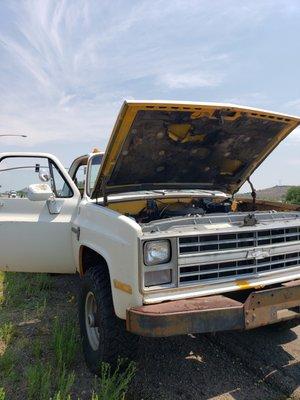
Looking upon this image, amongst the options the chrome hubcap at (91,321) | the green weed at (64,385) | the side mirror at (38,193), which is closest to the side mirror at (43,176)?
the side mirror at (38,193)

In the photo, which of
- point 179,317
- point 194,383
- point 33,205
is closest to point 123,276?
point 179,317

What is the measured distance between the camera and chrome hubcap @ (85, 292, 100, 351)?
365cm

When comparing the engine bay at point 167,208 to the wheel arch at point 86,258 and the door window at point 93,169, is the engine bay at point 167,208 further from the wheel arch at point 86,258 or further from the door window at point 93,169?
the wheel arch at point 86,258

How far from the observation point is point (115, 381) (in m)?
3.29

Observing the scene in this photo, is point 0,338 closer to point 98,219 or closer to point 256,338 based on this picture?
point 98,219

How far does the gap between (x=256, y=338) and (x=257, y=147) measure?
2.13 metres

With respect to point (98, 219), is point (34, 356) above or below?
below

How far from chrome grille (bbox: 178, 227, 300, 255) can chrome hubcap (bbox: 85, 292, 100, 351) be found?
3.57 feet

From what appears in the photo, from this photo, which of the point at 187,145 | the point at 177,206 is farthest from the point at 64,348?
the point at 187,145

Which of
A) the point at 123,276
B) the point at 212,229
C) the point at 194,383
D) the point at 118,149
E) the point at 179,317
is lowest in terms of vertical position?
the point at 194,383

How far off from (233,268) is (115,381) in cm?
128

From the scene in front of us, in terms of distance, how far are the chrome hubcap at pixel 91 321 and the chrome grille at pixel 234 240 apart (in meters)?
1.09

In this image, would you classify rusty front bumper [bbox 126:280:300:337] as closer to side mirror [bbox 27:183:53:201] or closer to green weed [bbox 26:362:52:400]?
green weed [bbox 26:362:52:400]

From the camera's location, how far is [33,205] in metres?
4.57
